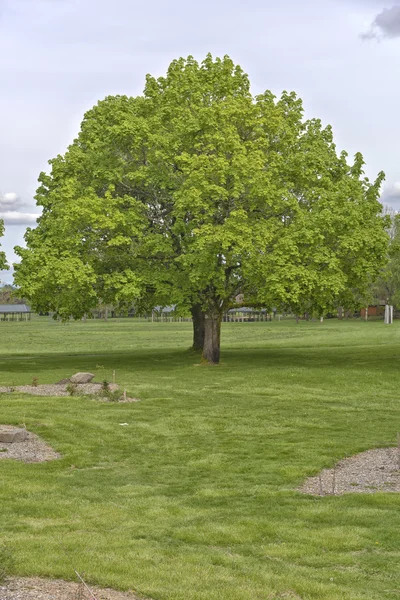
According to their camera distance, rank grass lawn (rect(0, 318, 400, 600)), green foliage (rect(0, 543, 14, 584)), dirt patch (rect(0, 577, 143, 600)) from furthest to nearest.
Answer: grass lawn (rect(0, 318, 400, 600)), green foliage (rect(0, 543, 14, 584)), dirt patch (rect(0, 577, 143, 600))

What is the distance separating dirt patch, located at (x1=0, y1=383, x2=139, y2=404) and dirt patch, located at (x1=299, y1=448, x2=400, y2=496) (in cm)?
Result: 1342

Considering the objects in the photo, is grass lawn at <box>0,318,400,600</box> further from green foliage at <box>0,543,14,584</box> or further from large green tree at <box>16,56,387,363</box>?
large green tree at <box>16,56,387,363</box>

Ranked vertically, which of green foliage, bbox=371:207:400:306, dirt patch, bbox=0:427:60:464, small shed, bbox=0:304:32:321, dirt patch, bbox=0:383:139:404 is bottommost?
dirt patch, bbox=0:427:60:464

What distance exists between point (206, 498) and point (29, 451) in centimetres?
709

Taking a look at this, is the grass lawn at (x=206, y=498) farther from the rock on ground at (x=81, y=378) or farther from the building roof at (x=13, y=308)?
the building roof at (x=13, y=308)

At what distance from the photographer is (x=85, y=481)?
17656 mm

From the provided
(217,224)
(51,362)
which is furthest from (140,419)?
(51,362)

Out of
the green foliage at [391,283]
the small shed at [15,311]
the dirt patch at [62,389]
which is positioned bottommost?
the dirt patch at [62,389]

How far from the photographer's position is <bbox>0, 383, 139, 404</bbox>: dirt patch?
32125 millimetres

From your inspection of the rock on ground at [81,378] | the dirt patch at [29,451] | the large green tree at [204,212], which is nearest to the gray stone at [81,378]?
the rock on ground at [81,378]

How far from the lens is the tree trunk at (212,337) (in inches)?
1832

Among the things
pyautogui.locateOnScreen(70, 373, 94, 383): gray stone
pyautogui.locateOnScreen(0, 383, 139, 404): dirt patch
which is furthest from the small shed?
pyautogui.locateOnScreen(0, 383, 139, 404): dirt patch

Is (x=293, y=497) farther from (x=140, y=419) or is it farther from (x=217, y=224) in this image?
(x=217, y=224)

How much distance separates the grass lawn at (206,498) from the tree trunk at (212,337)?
10165 mm
